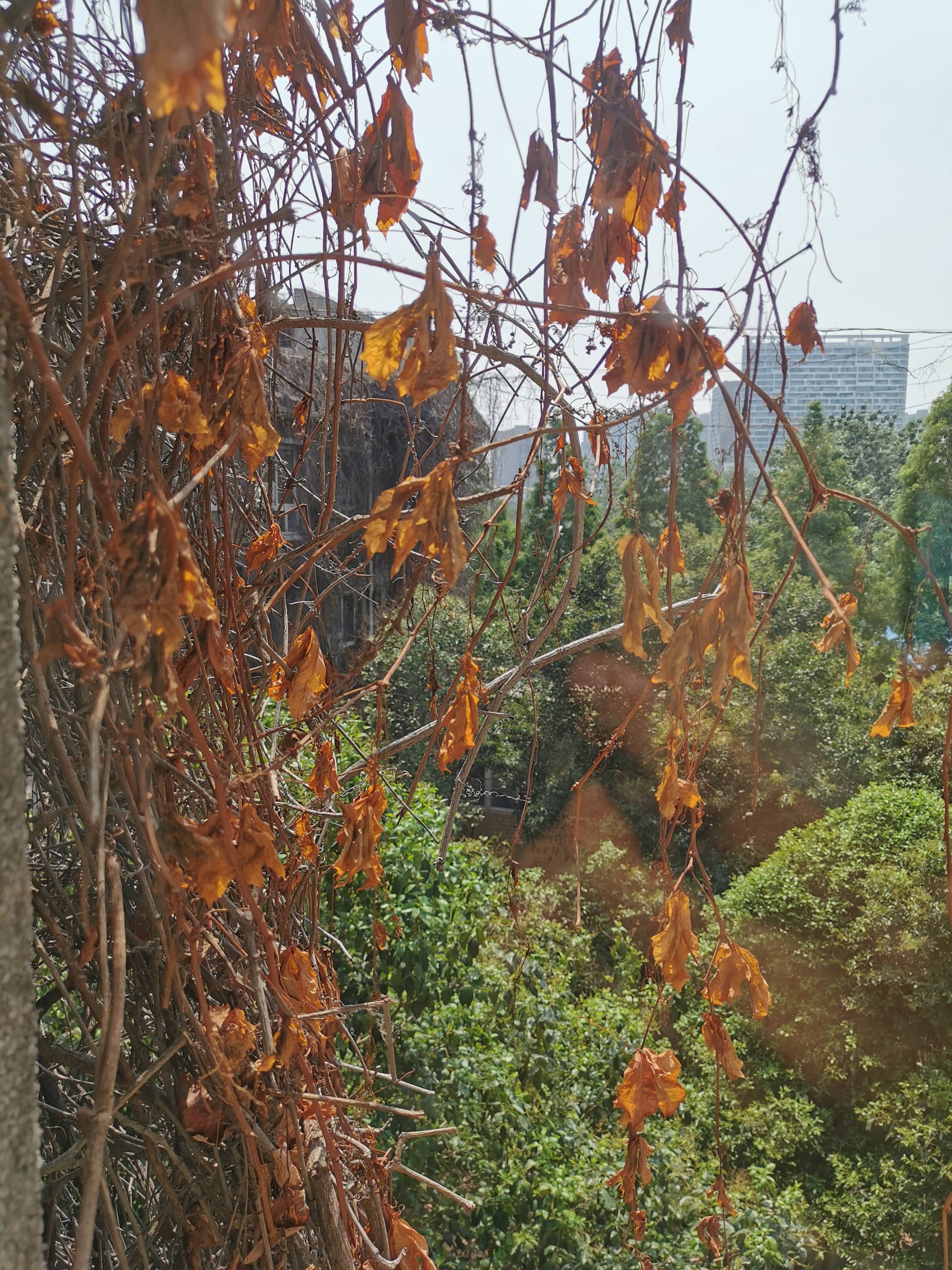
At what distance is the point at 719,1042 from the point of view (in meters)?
0.83

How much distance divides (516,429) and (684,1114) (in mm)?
2894

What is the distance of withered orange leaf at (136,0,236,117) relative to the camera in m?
0.27

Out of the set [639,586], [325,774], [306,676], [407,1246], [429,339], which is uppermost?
[429,339]

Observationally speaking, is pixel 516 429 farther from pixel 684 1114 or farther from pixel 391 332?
pixel 684 1114

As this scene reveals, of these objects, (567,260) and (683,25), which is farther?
(567,260)

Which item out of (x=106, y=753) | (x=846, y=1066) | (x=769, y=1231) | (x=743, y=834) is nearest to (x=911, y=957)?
(x=846, y=1066)

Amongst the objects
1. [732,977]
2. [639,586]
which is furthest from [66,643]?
[732,977]

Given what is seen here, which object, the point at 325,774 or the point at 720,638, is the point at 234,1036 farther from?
the point at 720,638

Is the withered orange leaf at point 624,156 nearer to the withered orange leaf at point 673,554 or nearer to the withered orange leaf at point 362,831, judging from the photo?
the withered orange leaf at point 673,554

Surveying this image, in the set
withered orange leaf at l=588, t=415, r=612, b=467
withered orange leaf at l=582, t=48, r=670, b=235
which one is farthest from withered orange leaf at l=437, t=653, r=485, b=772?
withered orange leaf at l=582, t=48, r=670, b=235

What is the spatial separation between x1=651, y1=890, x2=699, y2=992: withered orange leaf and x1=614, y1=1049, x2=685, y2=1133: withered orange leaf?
0.08 meters

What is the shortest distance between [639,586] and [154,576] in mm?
298

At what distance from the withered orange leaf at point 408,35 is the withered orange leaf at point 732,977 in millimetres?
736

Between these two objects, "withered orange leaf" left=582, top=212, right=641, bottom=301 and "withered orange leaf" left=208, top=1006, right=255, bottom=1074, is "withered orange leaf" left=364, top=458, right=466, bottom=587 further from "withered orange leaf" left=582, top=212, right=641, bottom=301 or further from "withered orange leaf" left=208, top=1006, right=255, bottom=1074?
"withered orange leaf" left=208, top=1006, right=255, bottom=1074
